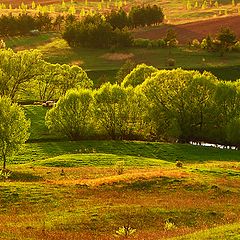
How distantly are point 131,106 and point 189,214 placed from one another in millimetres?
45873

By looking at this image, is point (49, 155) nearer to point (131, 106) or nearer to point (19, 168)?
point (19, 168)

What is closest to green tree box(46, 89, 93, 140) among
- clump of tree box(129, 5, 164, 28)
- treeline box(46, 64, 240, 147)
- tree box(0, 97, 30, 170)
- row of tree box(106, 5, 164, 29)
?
treeline box(46, 64, 240, 147)

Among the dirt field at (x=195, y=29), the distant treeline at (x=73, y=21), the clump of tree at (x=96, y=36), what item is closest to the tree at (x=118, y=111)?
the clump of tree at (x=96, y=36)

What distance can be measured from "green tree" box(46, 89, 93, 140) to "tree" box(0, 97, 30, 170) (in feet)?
63.0

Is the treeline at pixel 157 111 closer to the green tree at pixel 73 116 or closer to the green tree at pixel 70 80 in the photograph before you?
the green tree at pixel 73 116

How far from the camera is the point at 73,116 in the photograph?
7756 cm

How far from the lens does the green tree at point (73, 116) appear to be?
254ft

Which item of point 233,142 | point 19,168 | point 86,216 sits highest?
point 86,216

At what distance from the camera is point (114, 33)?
14675 cm

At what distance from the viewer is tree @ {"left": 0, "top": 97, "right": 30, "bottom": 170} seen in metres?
55.4

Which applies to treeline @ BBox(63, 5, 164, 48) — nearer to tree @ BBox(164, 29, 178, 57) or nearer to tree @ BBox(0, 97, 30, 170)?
tree @ BBox(164, 29, 178, 57)

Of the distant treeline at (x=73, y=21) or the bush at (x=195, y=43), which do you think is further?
the distant treeline at (x=73, y=21)

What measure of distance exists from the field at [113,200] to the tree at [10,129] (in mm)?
2590

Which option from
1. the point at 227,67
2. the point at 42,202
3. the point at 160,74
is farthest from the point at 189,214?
the point at 227,67
